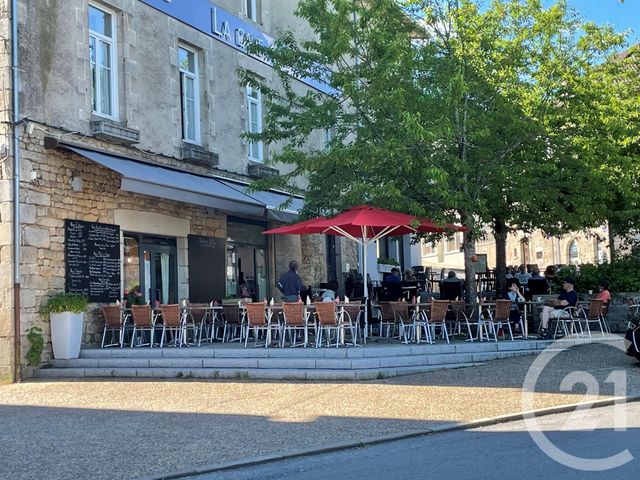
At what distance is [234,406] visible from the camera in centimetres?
869

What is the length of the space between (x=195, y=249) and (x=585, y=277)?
9.19 meters

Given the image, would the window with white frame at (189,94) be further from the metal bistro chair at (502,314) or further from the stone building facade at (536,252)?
the stone building facade at (536,252)

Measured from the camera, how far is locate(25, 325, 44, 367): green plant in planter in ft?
38.1

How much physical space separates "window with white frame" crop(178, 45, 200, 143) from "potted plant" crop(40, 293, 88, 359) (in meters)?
5.07

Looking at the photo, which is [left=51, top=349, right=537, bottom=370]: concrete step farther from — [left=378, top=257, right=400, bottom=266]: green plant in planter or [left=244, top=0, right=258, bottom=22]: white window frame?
→ [left=378, top=257, right=400, bottom=266]: green plant in planter

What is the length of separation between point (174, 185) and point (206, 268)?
3187mm

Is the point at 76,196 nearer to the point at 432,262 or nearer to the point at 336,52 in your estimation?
the point at 336,52

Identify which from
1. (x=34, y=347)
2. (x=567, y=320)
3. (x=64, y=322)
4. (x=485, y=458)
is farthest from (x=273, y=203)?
(x=485, y=458)

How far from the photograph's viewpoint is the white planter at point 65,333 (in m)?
11.9

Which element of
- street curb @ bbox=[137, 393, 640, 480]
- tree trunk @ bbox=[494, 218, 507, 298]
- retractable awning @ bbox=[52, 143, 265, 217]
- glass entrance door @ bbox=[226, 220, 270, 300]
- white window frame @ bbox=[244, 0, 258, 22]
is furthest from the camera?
white window frame @ bbox=[244, 0, 258, 22]

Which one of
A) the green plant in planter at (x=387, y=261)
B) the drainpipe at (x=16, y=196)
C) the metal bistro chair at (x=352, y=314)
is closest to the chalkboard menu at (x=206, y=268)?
the drainpipe at (x=16, y=196)

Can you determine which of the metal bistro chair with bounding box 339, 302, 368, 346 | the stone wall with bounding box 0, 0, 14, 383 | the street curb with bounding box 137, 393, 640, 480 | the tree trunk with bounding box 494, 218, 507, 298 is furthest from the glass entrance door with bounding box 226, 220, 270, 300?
the street curb with bounding box 137, 393, 640, 480

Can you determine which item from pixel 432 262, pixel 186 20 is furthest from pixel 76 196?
pixel 432 262

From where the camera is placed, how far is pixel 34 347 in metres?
11.6
